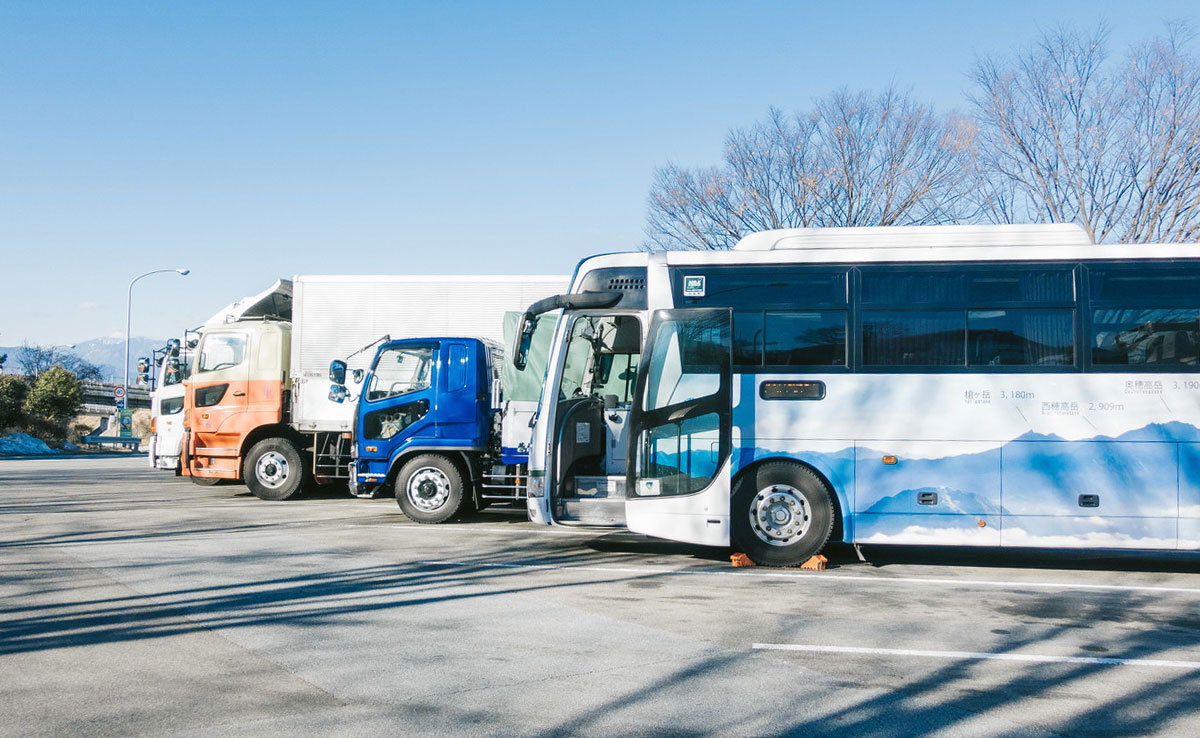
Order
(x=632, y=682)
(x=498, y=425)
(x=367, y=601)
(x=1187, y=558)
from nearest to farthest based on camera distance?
(x=632, y=682) < (x=367, y=601) < (x=1187, y=558) < (x=498, y=425)

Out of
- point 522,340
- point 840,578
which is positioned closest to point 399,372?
point 522,340

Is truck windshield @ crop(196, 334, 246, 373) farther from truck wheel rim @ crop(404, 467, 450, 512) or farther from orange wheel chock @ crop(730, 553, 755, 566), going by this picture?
orange wheel chock @ crop(730, 553, 755, 566)

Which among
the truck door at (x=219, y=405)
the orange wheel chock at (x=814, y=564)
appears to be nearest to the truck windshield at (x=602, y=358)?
the orange wheel chock at (x=814, y=564)

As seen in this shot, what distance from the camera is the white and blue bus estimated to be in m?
8.95

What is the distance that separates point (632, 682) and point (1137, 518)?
613 cm

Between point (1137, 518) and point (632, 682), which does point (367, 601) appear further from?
point (1137, 518)

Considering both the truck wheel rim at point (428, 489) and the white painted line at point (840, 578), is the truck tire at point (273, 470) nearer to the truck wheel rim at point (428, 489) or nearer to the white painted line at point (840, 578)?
the truck wheel rim at point (428, 489)

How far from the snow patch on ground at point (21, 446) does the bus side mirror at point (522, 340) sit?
32.6 m

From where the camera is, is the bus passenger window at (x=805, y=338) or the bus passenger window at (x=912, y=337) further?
the bus passenger window at (x=805, y=338)

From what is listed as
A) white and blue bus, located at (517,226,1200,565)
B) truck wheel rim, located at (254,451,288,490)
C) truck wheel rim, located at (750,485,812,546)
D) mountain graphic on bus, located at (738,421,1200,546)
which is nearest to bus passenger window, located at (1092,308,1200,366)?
white and blue bus, located at (517,226,1200,565)

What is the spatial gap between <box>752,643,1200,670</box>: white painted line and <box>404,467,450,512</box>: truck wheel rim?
7.43 m

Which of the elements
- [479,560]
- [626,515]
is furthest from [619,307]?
[479,560]

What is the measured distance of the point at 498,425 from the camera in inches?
517

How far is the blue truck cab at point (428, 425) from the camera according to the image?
12883mm
